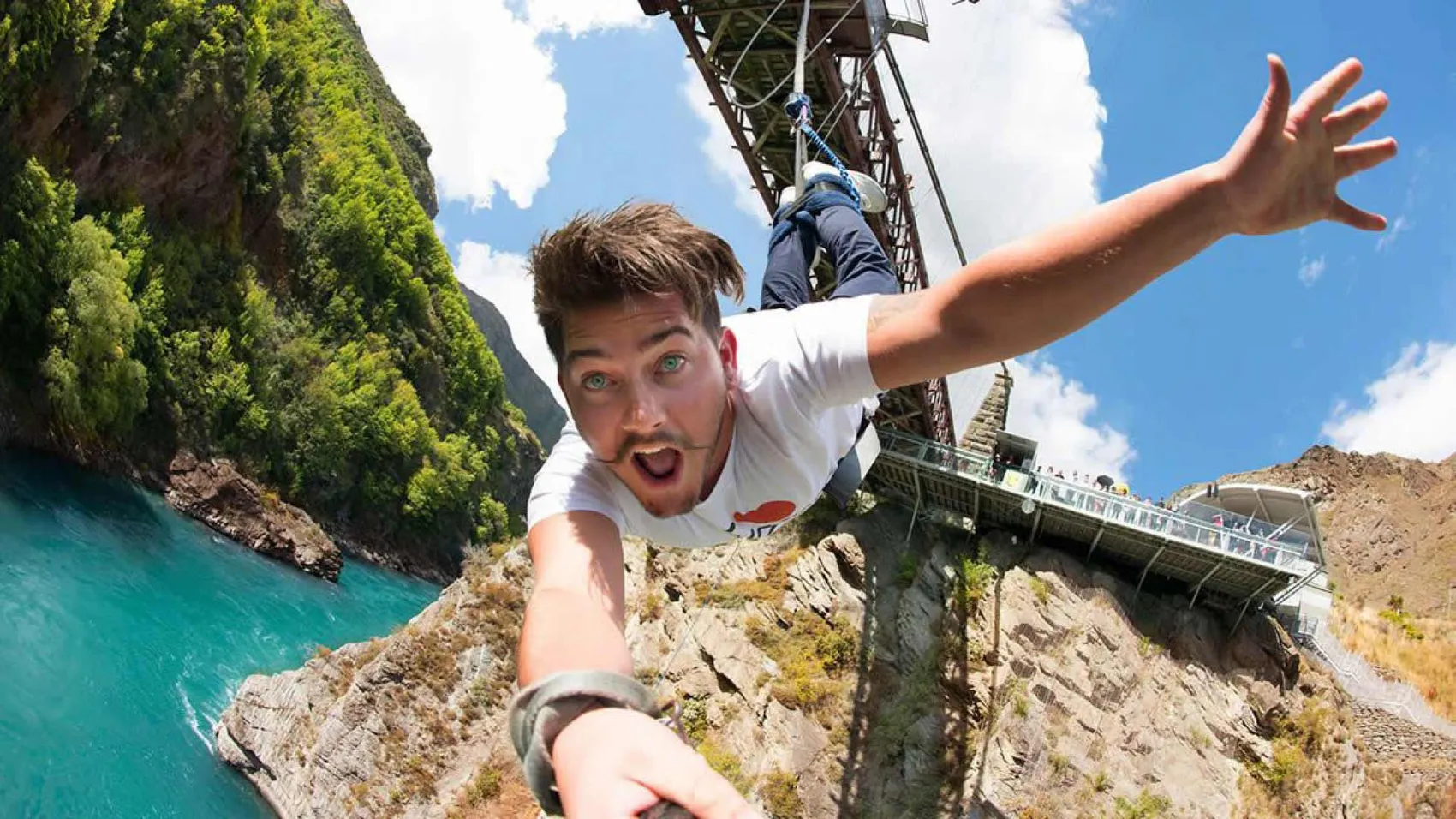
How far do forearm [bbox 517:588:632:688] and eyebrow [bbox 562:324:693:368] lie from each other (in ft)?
1.70

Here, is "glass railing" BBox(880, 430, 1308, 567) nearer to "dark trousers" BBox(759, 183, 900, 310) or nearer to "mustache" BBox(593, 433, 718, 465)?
"dark trousers" BBox(759, 183, 900, 310)

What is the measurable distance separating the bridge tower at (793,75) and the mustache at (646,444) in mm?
6246

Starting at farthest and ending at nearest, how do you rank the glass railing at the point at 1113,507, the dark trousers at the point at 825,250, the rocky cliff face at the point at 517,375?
the rocky cliff face at the point at 517,375 → the glass railing at the point at 1113,507 → the dark trousers at the point at 825,250

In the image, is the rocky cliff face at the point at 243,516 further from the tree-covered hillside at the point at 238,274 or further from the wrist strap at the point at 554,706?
the wrist strap at the point at 554,706

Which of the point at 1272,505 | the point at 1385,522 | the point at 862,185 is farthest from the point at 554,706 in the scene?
the point at 1385,522

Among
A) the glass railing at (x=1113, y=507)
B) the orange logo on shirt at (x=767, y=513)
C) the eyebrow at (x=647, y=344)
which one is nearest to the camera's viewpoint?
the eyebrow at (x=647, y=344)

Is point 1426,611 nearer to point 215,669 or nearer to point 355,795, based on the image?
point 355,795

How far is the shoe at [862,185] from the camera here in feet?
13.2

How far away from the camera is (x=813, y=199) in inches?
153

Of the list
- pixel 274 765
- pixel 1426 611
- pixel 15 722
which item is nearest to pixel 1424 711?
pixel 1426 611

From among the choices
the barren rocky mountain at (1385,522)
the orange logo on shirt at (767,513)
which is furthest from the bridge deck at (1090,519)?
the barren rocky mountain at (1385,522)

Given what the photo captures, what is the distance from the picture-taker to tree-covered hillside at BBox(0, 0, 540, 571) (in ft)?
80.0

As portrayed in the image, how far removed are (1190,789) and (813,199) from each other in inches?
448

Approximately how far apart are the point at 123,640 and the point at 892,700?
15873 mm
